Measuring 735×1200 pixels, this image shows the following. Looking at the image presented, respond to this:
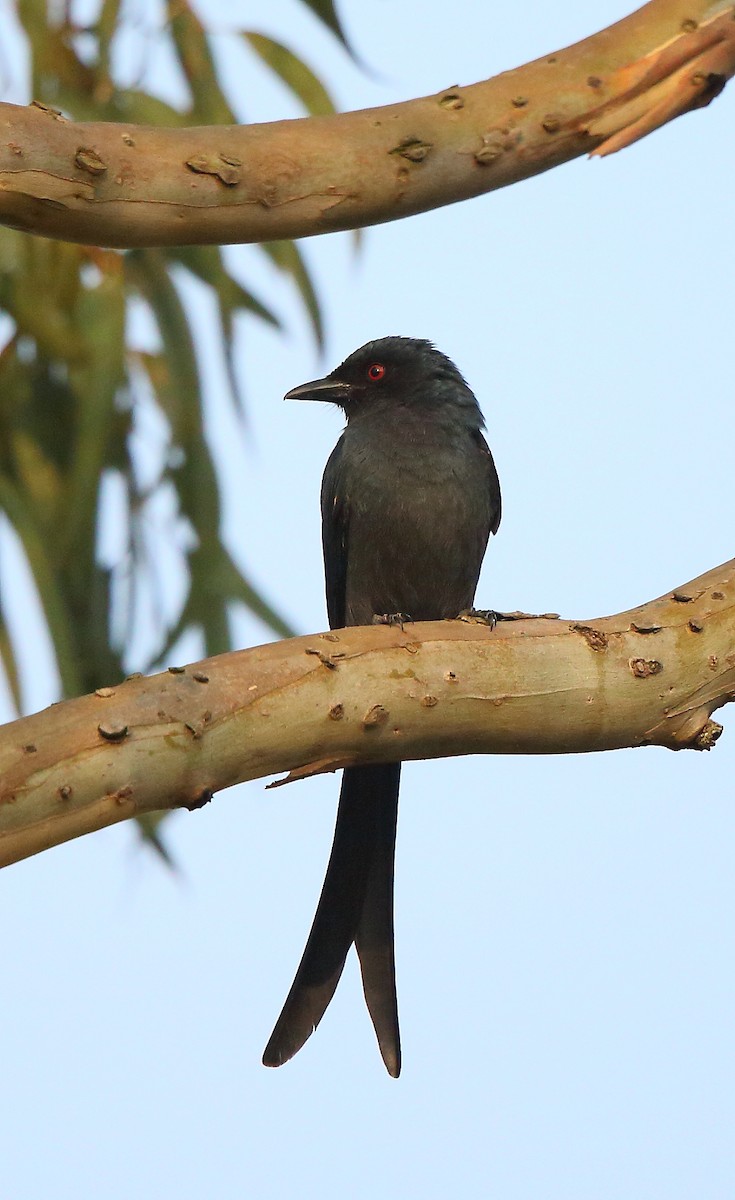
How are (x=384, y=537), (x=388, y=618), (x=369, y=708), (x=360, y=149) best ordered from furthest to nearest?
1. (x=384, y=537)
2. (x=388, y=618)
3. (x=360, y=149)
4. (x=369, y=708)

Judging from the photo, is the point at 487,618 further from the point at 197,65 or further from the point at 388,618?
the point at 197,65

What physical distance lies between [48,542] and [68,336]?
26.0 inches

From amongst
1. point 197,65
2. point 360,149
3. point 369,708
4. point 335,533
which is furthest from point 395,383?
point 369,708

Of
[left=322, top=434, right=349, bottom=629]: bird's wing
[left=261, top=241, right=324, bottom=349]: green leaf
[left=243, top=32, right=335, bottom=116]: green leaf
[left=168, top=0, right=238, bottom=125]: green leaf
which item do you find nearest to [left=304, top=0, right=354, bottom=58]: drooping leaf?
[left=243, top=32, right=335, bottom=116]: green leaf

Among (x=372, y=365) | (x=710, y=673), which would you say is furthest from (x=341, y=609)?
(x=710, y=673)

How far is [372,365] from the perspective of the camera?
4348 millimetres

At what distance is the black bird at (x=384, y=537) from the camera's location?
11.3 feet

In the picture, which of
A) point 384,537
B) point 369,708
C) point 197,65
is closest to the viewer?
point 369,708

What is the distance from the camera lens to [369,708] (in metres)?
2.56

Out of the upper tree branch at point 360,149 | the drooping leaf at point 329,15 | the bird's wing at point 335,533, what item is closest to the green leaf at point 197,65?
the drooping leaf at point 329,15

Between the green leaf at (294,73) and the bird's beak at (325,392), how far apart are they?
0.95 m

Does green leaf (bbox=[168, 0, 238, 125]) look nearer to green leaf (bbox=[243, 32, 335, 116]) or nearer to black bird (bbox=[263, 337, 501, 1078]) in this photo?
green leaf (bbox=[243, 32, 335, 116])

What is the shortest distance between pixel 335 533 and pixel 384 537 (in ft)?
0.87

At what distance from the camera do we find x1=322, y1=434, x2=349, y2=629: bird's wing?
4.07 m
